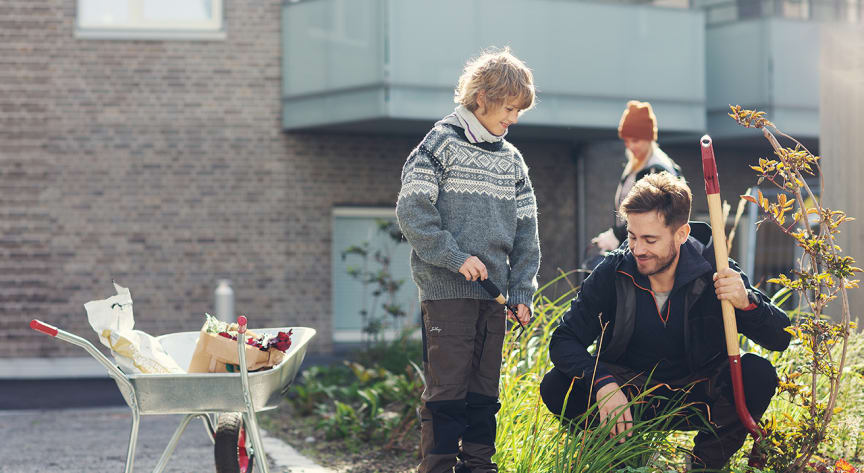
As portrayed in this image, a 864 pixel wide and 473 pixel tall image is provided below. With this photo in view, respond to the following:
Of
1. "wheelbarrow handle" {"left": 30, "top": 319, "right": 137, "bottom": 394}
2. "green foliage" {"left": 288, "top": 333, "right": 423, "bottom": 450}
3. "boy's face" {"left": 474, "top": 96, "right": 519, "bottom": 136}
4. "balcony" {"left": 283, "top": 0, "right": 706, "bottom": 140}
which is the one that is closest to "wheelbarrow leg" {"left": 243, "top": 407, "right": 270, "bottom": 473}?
"wheelbarrow handle" {"left": 30, "top": 319, "right": 137, "bottom": 394}

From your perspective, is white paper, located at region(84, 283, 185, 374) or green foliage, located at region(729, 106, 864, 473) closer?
white paper, located at region(84, 283, 185, 374)

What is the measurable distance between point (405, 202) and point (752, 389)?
1482 millimetres

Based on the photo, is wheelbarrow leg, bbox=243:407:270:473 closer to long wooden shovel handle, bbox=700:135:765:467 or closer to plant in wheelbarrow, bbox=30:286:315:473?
plant in wheelbarrow, bbox=30:286:315:473

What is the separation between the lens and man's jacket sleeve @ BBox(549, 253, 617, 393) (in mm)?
3744

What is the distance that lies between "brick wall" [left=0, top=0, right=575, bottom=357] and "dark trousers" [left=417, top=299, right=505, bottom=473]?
30.0ft

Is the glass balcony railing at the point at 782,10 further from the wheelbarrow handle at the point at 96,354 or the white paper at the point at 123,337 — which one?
the wheelbarrow handle at the point at 96,354

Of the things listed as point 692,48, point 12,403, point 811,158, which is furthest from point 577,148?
point 811,158

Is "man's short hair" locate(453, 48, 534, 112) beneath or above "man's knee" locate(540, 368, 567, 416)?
above

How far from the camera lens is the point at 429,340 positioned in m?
3.90

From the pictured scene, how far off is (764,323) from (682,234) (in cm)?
44

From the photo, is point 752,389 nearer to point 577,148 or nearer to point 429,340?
point 429,340

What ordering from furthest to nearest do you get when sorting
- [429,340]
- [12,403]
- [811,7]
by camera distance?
[811,7], [12,403], [429,340]

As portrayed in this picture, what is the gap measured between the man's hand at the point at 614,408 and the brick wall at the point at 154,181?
9644mm

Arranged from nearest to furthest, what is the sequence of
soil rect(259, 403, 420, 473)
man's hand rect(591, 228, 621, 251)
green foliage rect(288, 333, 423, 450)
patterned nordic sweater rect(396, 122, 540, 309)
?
1. patterned nordic sweater rect(396, 122, 540, 309)
2. soil rect(259, 403, 420, 473)
3. man's hand rect(591, 228, 621, 251)
4. green foliage rect(288, 333, 423, 450)
